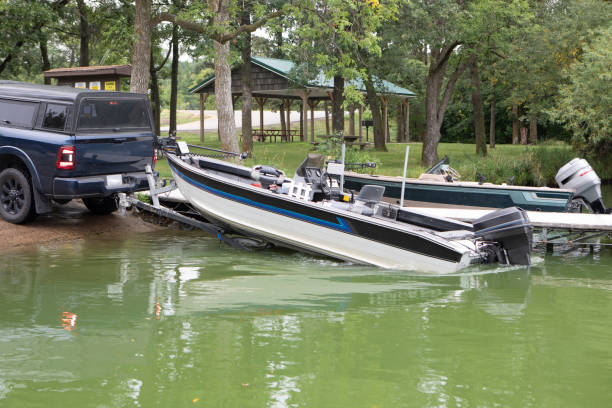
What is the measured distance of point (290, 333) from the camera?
22.8 feet

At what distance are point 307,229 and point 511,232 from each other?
2.89m

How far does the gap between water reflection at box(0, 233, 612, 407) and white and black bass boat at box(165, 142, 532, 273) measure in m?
0.27

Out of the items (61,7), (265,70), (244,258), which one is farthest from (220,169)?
(265,70)

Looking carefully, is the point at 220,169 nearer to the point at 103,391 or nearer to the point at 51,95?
the point at 51,95

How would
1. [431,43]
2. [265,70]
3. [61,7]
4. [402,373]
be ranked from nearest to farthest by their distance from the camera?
[402,373] < [431,43] < [61,7] < [265,70]

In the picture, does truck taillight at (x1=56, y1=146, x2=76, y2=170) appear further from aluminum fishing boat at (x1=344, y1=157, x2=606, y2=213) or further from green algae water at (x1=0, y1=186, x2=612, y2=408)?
aluminum fishing boat at (x1=344, y1=157, x2=606, y2=213)

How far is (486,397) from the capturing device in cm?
541

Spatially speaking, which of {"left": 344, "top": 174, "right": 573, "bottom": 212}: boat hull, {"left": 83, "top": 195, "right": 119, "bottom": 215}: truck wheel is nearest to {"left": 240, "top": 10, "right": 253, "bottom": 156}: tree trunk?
{"left": 344, "top": 174, "right": 573, "bottom": 212}: boat hull

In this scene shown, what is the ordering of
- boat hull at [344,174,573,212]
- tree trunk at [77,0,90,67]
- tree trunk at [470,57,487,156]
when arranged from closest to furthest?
1. boat hull at [344,174,573,212]
2. tree trunk at [77,0,90,67]
3. tree trunk at [470,57,487,156]

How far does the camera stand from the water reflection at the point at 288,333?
5469 millimetres

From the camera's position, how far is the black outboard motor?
972 cm

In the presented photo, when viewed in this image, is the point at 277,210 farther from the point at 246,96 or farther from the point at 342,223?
the point at 246,96

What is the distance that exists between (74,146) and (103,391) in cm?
593

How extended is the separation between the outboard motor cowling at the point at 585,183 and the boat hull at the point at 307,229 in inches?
181
